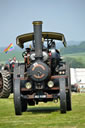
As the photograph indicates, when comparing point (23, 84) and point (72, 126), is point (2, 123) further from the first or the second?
point (23, 84)

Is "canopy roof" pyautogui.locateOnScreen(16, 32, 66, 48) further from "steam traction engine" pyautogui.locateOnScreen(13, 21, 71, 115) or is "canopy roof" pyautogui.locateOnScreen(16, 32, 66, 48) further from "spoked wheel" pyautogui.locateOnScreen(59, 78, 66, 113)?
"spoked wheel" pyautogui.locateOnScreen(59, 78, 66, 113)

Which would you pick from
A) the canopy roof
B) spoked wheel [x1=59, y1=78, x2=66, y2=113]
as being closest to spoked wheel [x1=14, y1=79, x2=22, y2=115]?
spoked wheel [x1=59, y1=78, x2=66, y2=113]

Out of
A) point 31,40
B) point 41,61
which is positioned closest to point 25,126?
point 41,61

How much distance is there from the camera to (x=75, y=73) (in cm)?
8138

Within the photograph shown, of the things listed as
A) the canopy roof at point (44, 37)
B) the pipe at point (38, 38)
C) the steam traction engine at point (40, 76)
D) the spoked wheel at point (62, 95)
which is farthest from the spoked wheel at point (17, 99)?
the canopy roof at point (44, 37)

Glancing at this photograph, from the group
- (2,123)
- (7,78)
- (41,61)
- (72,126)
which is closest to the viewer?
(72,126)

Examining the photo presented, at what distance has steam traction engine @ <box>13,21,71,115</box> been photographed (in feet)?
57.1

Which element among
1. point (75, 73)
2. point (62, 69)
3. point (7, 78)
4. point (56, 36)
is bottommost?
point (75, 73)

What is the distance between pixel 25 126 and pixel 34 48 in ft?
19.5

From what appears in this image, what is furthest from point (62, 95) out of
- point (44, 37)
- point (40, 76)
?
point (44, 37)

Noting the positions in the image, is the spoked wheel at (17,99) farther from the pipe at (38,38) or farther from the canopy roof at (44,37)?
the canopy roof at (44,37)

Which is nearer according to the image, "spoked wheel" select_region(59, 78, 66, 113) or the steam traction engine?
"spoked wheel" select_region(59, 78, 66, 113)

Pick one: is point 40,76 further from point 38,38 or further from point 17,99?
point 38,38

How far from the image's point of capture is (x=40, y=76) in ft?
57.8
